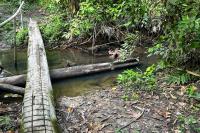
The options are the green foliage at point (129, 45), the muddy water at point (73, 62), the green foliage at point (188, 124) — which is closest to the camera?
the green foliage at point (188, 124)

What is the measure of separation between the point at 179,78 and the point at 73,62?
4555mm

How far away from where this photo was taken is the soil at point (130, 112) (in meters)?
5.08

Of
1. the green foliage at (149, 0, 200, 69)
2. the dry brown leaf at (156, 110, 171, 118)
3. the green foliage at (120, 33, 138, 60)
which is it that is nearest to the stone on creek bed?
the dry brown leaf at (156, 110, 171, 118)

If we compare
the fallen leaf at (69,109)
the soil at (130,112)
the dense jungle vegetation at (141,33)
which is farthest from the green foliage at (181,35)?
the fallen leaf at (69,109)

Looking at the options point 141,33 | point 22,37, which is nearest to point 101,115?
point 141,33

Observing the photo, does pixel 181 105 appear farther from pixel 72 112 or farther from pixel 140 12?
pixel 140 12

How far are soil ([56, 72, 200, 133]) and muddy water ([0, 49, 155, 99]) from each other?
4.21 feet

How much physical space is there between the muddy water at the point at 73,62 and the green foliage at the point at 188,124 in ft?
9.64

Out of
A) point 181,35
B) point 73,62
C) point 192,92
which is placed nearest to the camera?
point 192,92

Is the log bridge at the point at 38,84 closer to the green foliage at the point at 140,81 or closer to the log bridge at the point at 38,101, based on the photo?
the log bridge at the point at 38,101

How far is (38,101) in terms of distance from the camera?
541 cm

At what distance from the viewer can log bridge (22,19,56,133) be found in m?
4.67

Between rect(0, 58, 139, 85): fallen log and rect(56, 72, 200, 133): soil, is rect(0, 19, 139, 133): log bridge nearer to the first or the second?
rect(0, 58, 139, 85): fallen log

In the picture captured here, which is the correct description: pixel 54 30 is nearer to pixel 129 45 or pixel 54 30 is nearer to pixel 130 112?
pixel 129 45
